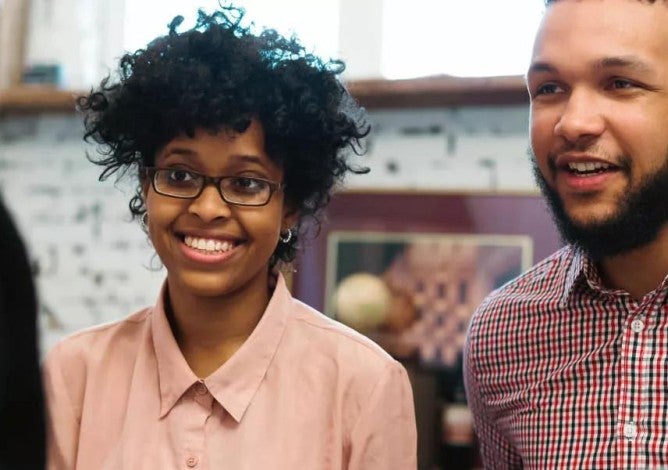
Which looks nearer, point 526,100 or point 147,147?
point 147,147

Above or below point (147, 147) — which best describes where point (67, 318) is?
below

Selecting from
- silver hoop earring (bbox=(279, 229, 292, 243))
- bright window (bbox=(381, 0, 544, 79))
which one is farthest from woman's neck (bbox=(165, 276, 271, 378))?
bright window (bbox=(381, 0, 544, 79))

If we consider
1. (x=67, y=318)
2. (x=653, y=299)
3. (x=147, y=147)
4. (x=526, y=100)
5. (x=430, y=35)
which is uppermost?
(x=430, y=35)

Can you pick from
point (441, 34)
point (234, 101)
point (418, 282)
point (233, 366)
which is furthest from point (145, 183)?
point (441, 34)

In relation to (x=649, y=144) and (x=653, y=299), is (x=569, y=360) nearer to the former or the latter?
(x=653, y=299)

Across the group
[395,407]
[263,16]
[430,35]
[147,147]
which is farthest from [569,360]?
[263,16]

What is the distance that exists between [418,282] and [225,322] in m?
0.98

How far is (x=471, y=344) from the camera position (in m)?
1.78

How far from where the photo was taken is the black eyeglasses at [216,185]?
143 cm

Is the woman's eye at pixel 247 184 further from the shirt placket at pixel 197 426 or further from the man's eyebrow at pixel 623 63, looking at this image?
the man's eyebrow at pixel 623 63

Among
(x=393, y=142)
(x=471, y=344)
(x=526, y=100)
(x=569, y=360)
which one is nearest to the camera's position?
(x=569, y=360)

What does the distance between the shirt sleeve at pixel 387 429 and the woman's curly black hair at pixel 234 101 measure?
0.32m

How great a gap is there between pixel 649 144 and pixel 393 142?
1141 millimetres

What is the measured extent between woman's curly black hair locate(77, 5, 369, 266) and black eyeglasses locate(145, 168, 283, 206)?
0.05 m
